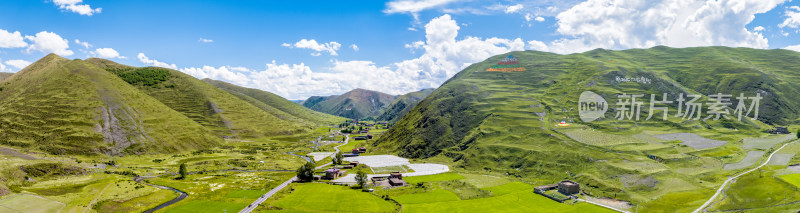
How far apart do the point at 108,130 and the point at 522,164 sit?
712 feet

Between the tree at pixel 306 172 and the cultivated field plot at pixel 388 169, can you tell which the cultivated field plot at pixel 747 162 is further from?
the tree at pixel 306 172

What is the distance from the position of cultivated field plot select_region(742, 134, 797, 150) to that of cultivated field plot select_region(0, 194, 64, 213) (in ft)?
820

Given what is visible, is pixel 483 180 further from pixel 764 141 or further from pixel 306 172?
pixel 764 141

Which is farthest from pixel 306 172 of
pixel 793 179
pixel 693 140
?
pixel 693 140

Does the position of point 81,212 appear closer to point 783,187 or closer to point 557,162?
point 557,162

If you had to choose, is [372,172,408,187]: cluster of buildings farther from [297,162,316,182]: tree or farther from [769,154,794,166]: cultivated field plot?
[769,154,794,166]: cultivated field plot

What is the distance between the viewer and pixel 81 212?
314ft

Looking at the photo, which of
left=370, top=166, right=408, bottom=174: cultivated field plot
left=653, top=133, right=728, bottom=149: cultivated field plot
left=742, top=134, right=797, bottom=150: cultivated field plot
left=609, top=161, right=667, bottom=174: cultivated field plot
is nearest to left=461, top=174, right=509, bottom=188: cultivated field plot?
left=370, top=166, right=408, bottom=174: cultivated field plot

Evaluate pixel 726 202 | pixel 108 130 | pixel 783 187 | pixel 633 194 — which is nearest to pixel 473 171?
pixel 633 194

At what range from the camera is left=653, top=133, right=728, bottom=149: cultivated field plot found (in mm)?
158875

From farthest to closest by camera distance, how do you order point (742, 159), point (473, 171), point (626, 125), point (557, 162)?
point (626, 125), point (473, 171), point (557, 162), point (742, 159)

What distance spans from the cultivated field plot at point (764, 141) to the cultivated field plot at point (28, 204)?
820ft

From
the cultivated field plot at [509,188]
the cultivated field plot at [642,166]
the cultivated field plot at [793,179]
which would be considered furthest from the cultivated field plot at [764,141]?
the cultivated field plot at [509,188]

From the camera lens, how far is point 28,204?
9675 cm
